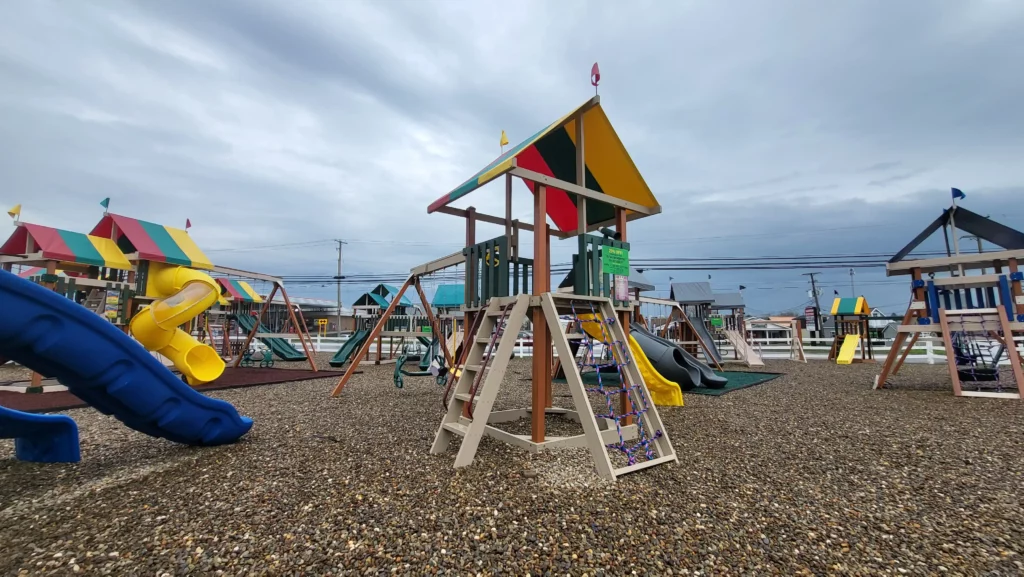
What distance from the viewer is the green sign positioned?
15.6 ft

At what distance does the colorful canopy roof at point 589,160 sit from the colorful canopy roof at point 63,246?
8.78 m

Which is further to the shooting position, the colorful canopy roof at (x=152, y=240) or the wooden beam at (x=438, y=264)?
the colorful canopy roof at (x=152, y=240)

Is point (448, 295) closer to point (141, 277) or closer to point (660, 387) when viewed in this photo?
point (141, 277)

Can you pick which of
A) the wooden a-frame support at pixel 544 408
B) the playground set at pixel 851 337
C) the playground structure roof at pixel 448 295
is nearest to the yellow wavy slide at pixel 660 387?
the wooden a-frame support at pixel 544 408

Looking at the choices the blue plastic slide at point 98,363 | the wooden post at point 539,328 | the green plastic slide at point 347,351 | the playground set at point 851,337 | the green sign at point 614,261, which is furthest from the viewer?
the playground set at point 851,337

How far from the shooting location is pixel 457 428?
13.6ft

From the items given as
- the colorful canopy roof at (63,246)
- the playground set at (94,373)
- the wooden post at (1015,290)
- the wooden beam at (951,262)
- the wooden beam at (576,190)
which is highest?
the colorful canopy roof at (63,246)

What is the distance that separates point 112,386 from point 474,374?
295 centimetres

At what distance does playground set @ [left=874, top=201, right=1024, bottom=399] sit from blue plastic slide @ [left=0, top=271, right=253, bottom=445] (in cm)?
1055

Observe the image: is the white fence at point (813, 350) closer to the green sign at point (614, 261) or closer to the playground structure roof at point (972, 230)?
the playground structure roof at point (972, 230)

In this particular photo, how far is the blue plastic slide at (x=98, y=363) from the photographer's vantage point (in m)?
3.01

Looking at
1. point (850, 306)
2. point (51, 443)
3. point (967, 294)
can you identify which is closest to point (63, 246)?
point (51, 443)

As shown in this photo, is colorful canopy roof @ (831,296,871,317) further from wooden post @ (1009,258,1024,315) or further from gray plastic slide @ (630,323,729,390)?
gray plastic slide @ (630,323,729,390)

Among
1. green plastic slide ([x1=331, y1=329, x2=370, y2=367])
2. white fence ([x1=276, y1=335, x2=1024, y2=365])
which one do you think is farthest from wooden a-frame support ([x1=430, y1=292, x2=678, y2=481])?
green plastic slide ([x1=331, y1=329, x2=370, y2=367])
